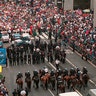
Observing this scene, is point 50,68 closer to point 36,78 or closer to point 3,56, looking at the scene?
point 3,56

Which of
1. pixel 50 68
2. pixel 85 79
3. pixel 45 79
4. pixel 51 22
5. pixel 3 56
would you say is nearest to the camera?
pixel 45 79

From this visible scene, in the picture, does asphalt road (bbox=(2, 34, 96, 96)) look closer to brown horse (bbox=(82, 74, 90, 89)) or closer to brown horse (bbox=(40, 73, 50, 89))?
brown horse (bbox=(82, 74, 90, 89))

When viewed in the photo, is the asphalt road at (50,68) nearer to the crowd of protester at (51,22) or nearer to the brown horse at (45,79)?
the brown horse at (45,79)

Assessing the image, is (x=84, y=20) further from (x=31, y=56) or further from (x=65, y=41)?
(x=31, y=56)

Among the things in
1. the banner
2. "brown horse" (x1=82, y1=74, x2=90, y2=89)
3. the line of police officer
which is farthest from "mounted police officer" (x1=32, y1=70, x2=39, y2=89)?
the line of police officer

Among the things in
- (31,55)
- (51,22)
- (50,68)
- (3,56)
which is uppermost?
(51,22)

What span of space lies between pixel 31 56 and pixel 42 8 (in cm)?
2371

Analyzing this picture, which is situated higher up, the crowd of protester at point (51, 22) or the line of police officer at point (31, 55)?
the crowd of protester at point (51, 22)

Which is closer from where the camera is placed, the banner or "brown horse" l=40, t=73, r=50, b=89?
"brown horse" l=40, t=73, r=50, b=89

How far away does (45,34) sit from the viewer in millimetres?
48562

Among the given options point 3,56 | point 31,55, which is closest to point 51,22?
point 31,55

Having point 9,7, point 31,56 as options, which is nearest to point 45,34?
point 31,56

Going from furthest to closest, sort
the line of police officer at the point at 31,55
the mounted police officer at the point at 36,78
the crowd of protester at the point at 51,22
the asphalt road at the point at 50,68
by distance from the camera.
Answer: the crowd of protester at the point at 51,22 < the line of police officer at the point at 31,55 < the mounted police officer at the point at 36,78 < the asphalt road at the point at 50,68

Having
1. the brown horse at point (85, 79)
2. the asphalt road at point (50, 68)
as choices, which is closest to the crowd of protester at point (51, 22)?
the asphalt road at point (50, 68)
